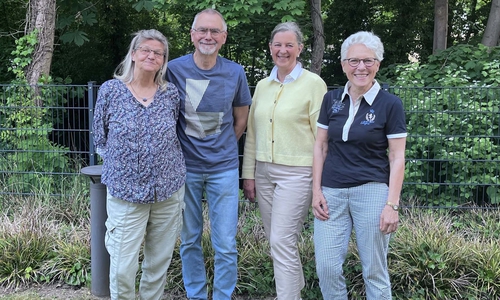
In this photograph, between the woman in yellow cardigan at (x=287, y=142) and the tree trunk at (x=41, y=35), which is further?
the tree trunk at (x=41, y=35)

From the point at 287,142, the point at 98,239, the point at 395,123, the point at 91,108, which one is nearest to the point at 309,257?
the point at 287,142

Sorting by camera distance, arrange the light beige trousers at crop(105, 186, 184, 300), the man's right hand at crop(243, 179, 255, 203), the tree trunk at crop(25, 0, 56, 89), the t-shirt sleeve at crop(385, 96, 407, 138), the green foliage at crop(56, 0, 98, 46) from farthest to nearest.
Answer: the green foliage at crop(56, 0, 98, 46) → the tree trunk at crop(25, 0, 56, 89) → the man's right hand at crop(243, 179, 255, 203) → the light beige trousers at crop(105, 186, 184, 300) → the t-shirt sleeve at crop(385, 96, 407, 138)

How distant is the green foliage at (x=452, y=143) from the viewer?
523cm

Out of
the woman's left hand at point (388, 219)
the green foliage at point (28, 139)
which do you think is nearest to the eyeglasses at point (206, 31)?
the woman's left hand at point (388, 219)

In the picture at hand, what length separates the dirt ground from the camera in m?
4.32

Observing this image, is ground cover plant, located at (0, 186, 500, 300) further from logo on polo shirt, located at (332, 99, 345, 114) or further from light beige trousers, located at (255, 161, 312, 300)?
logo on polo shirt, located at (332, 99, 345, 114)

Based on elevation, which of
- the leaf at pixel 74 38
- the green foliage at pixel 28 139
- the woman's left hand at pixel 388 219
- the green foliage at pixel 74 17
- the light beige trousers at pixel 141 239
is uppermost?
the green foliage at pixel 74 17

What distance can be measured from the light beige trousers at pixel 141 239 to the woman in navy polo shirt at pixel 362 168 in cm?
99

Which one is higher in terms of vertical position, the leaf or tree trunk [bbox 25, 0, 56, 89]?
the leaf

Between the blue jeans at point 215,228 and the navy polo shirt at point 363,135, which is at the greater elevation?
the navy polo shirt at point 363,135

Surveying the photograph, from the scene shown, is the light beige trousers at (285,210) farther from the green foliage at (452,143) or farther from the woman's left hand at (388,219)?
the green foliage at (452,143)

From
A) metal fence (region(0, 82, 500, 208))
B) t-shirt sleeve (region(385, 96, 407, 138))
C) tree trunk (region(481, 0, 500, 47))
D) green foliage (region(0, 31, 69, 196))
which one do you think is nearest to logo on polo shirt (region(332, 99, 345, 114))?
t-shirt sleeve (region(385, 96, 407, 138))

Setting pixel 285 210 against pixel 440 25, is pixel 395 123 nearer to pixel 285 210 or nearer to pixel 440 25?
pixel 285 210

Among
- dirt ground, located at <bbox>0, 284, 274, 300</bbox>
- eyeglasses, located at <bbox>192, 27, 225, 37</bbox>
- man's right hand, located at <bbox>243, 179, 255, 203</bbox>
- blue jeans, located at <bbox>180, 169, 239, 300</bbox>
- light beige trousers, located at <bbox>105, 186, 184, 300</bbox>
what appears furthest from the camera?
dirt ground, located at <bbox>0, 284, 274, 300</bbox>
